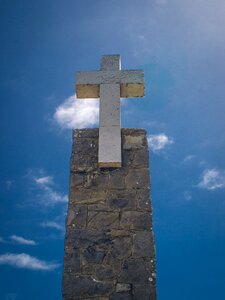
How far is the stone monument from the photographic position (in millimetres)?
2988

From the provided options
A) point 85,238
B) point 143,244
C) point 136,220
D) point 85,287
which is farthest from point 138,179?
point 85,287

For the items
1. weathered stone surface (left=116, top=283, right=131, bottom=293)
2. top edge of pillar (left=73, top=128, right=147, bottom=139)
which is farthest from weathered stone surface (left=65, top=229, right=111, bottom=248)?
top edge of pillar (left=73, top=128, right=147, bottom=139)

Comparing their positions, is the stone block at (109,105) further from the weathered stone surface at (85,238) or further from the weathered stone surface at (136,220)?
the weathered stone surface at (85,238)

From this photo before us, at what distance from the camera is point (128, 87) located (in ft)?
13.2

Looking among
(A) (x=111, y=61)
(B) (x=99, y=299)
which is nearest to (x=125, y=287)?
(B) (x=99, y=299)

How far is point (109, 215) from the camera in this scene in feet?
10.7

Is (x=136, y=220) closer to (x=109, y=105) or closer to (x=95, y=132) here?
(x=95, y=132)

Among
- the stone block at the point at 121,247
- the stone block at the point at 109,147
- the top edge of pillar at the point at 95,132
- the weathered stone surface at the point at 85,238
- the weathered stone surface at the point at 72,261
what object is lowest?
the weathered stone surface at the point at 72,261

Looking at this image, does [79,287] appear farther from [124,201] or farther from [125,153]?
[125,153]

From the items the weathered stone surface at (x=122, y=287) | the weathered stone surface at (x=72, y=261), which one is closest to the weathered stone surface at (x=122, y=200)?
the weathered stone surface at (x=72, y=261)

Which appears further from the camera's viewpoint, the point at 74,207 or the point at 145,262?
the point at 74,207

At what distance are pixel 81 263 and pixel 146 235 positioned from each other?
0.63 m

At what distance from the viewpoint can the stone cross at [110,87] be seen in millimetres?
3736

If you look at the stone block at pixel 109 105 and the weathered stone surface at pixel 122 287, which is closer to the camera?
the weathered stone surface at pixel 122 287
